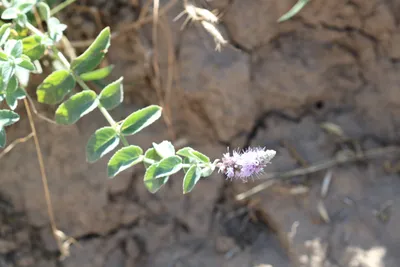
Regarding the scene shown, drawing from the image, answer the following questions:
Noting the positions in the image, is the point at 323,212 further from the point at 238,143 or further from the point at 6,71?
the point at 6,71

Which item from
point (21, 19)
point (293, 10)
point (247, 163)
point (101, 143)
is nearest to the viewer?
point (247, 163)

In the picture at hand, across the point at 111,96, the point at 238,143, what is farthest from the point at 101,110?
the point at 238,143

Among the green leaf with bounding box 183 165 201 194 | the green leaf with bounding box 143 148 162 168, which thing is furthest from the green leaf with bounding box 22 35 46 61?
the green leaf with bounding box 183 165 201 194

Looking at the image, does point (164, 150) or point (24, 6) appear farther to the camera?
point (24, 6)

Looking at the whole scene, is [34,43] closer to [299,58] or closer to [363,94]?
[299,58]

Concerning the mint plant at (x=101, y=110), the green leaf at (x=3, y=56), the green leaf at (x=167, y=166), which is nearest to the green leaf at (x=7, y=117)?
the mint plant at (x=101, y=110)

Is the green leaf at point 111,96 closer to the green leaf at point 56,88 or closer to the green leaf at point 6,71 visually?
the green leaf at point 56,88

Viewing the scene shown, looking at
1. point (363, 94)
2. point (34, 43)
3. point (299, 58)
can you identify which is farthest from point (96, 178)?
point (363, 94)
